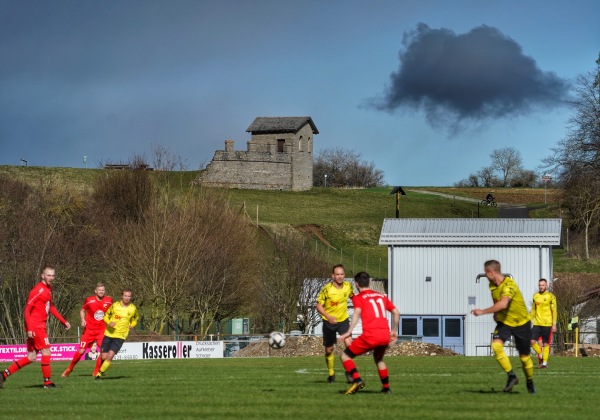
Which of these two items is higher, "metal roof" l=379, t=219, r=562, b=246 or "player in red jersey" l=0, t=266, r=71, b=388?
"metal roof" l=379, t=219, r=562, b=246

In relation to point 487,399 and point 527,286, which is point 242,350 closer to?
point 527,286

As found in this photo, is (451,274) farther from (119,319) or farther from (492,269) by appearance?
(492,269)

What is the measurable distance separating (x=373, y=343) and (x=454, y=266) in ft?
149

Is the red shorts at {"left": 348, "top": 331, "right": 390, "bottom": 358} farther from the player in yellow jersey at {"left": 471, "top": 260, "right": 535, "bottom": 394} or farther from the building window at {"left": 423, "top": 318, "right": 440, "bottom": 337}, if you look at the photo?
the building window at {"left": 423, "top": 318, "right": 440, "bottom": 337}

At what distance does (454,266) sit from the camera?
6228cm

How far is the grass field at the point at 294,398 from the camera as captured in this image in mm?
15453


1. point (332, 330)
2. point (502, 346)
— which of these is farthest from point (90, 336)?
point (502, 346)

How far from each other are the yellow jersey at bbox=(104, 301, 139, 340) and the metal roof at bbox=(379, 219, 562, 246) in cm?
3904

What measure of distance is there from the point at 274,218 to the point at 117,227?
43275 mm

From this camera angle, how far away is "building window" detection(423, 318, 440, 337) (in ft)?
202

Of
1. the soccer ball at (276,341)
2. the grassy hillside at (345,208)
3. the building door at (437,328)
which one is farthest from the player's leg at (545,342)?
the grassy hillside at (345,208)

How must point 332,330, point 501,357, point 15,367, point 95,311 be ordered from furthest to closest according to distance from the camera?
point 95,311 < point 332,330 < point 15,367 < point 501,357

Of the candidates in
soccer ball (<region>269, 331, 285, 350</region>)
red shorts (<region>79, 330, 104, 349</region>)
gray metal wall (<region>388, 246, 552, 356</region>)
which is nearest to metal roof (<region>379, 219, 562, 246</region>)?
gray metal wall (<region>388, 246, 552, 356</region>)

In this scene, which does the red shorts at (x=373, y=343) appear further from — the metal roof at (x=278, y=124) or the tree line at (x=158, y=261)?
the metal roof at (x=278, y=124)
